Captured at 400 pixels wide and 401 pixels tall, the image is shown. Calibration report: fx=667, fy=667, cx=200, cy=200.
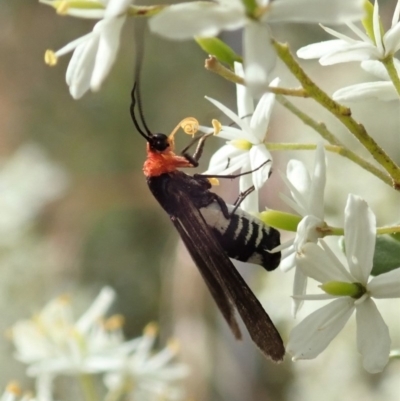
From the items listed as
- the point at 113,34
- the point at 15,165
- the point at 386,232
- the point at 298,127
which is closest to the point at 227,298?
the point at 386,232

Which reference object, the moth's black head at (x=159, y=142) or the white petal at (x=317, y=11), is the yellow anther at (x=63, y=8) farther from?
the moth's black head at (x=159, y=142)

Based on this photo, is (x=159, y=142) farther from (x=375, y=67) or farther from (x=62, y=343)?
(x=62, y=343)

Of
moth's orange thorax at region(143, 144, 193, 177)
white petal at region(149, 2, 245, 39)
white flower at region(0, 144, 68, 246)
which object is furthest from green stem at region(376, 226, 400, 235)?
white flower at region(0, 144, 68, 246)

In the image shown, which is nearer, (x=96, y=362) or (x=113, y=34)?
(x=113, y=34)

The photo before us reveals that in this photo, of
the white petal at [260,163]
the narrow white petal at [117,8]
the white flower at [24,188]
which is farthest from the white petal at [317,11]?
the white flower at [24,188]

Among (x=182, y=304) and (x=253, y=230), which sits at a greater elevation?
(x=253, y=230)

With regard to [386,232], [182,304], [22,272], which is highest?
[386,232]

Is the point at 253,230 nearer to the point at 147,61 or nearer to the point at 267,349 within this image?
the point at 267,349

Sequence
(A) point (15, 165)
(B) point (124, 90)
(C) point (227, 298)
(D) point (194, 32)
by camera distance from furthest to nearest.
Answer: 1. (B) point (124, 90)
2. (A) point (15, 165)
3. (C) point (227, 298)
4. (D) point (194, 32)
